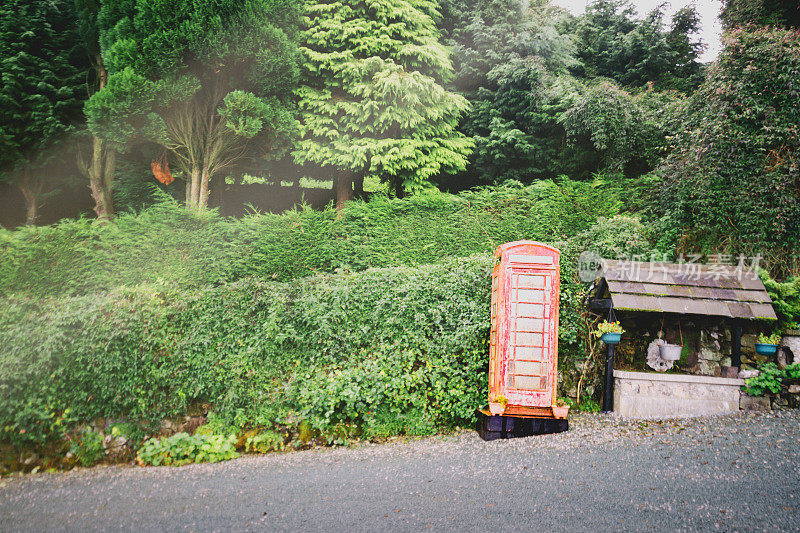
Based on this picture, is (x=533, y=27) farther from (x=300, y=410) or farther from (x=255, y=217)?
(x=300, y=410)

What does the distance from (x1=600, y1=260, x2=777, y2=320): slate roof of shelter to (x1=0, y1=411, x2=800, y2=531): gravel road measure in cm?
149

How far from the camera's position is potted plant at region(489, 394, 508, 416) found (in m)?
5.04

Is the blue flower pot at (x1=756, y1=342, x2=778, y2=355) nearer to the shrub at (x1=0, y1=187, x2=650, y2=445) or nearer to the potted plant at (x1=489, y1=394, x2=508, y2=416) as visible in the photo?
the shrub at (x1=0, y1=187, x2=650, y2=445)

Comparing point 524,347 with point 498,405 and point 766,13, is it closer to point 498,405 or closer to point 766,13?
point 498,405

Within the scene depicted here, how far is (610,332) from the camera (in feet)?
18.8

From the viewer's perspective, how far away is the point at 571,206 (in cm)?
874

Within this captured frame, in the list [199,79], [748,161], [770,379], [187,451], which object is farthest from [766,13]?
[187,451]

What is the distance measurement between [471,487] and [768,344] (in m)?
5.05

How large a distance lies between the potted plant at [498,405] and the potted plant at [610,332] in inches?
72.7

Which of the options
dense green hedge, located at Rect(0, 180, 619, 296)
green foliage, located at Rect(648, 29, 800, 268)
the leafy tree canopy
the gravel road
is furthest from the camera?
the leafy tree canopy

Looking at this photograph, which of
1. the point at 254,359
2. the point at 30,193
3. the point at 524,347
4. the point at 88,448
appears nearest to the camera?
the point at 524,347

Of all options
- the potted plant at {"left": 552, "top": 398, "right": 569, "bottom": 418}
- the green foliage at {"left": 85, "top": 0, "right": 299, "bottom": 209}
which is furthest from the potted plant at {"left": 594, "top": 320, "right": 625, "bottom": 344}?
the green foliage at {"left": 85, "top": 0, "right": 299, "bottom": 209}

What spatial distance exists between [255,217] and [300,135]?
12.3 ft

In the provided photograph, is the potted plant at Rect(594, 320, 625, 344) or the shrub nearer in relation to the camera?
the shrub
